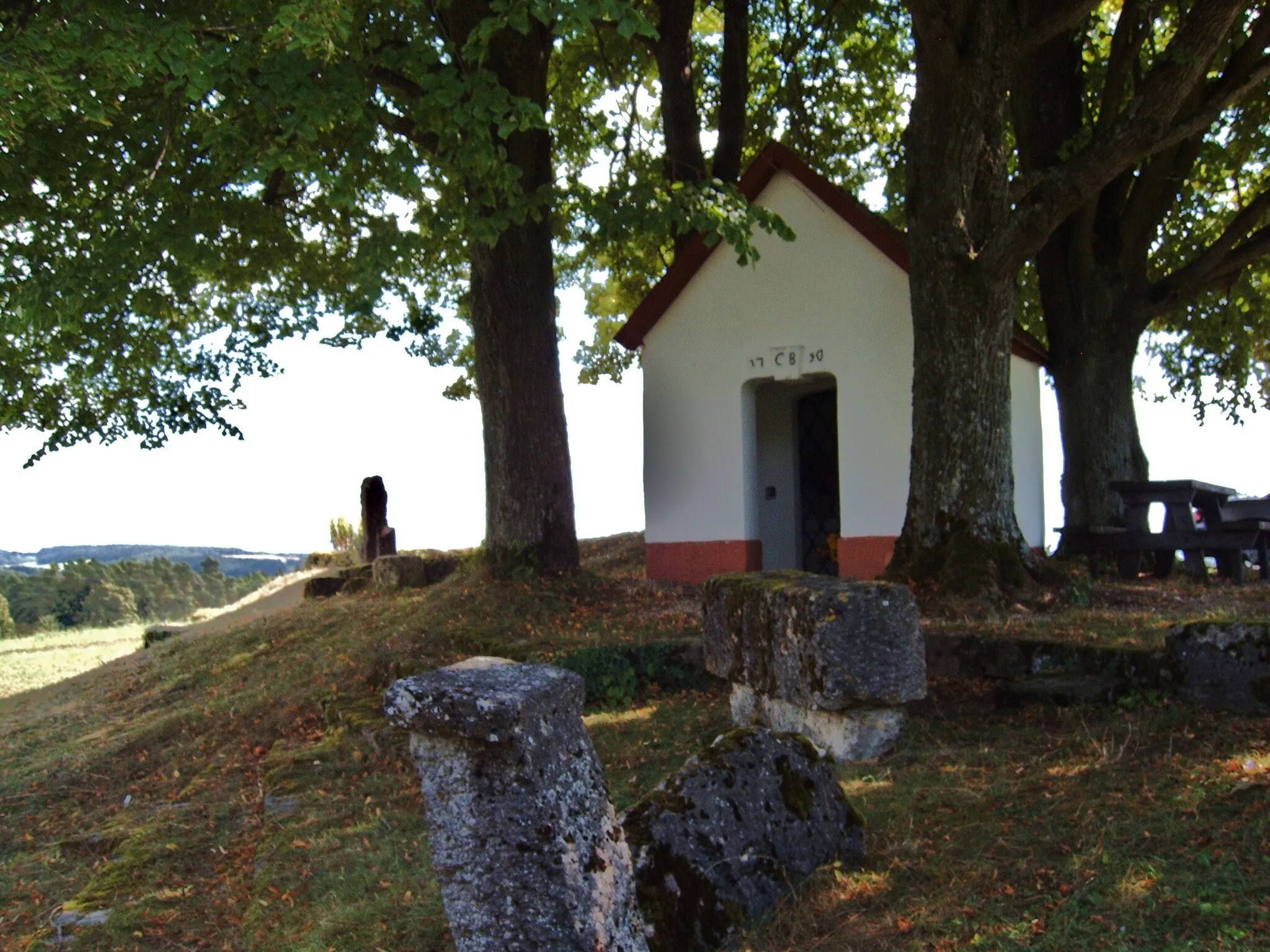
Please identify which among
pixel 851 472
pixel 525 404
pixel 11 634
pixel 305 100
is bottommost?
pixel 11 634

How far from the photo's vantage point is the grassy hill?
4.56m

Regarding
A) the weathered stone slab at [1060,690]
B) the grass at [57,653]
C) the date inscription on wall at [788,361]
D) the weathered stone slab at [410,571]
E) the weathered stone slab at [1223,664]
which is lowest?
the grass at [57,653]

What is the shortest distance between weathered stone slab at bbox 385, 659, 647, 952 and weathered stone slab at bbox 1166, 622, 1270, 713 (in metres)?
4.85

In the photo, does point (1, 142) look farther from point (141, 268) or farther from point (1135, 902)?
point (1135, 902)

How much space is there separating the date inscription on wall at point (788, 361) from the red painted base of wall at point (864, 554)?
7.44 ft

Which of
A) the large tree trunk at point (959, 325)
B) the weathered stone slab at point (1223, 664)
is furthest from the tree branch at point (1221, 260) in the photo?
the weathered stone slab at point (1223, 664)

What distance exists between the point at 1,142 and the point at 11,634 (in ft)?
59.0

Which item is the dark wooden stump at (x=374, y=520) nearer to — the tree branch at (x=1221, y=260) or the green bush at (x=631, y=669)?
the green bush at (x=631, y=669)

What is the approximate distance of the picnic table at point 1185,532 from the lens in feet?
45.9

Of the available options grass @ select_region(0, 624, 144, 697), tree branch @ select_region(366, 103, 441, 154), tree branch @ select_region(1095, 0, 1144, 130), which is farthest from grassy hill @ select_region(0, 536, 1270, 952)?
tree branch @ select_region(1095, 0, 1144, 130)

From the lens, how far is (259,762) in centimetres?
954

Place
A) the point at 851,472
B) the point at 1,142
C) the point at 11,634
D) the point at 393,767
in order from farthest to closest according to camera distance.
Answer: the point at 11,634, the point at 851,472, the point at 1,142, the point at 393,767

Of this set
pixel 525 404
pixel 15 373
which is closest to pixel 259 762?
pixel 525 404

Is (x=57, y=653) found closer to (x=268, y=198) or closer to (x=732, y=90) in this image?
(x=268, y=198)
